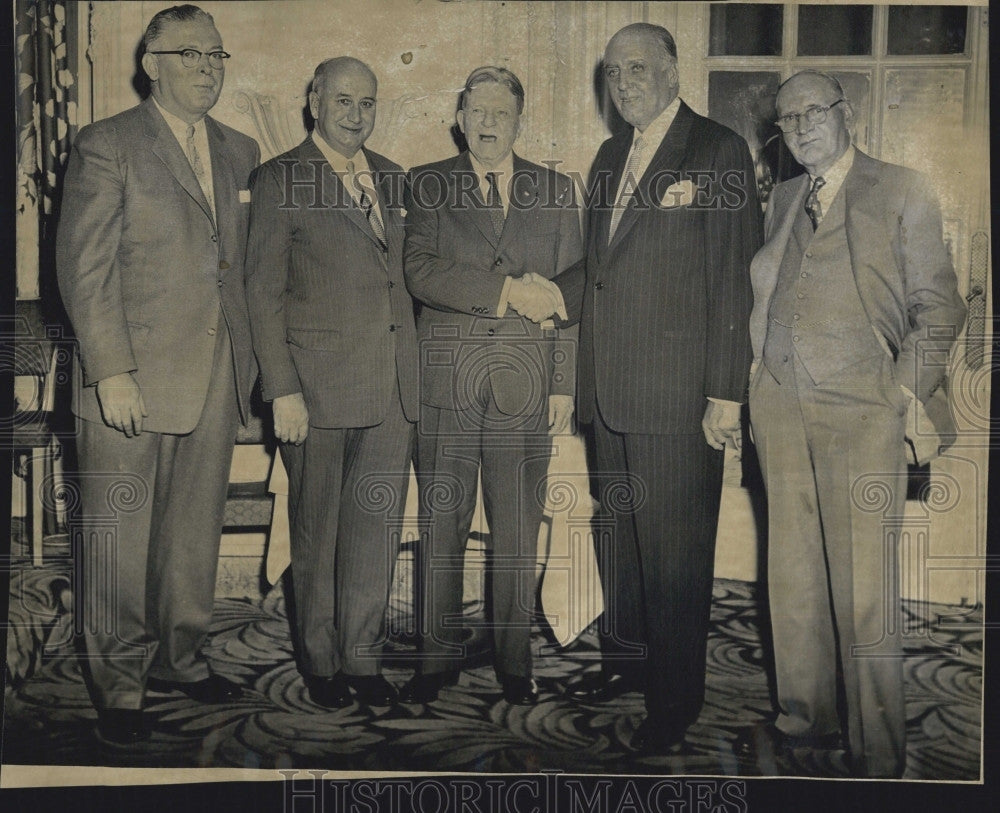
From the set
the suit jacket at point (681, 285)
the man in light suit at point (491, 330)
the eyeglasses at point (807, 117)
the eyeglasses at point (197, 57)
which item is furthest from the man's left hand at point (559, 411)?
the eyeglasses at point (197, 57)

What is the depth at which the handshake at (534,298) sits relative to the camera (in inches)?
162

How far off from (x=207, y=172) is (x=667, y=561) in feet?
6.42

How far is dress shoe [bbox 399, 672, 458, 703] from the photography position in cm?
421

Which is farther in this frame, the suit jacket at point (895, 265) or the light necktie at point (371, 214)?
the light necktie at point (371, 214)

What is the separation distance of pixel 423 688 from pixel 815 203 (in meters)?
2.02

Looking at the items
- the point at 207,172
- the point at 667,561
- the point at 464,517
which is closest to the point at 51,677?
the point at 464,517

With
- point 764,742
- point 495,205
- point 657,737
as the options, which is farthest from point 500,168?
point 764,742

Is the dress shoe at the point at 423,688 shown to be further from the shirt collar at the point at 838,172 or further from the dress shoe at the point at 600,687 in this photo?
the shirt collar at the point at 838,172

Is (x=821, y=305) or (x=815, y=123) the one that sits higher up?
→ (x=815, y=123)

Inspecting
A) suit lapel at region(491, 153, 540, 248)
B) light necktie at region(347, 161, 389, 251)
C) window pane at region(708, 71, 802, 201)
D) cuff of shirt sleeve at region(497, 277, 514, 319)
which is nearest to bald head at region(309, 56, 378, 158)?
light necktie at region(347, 161, 389, 251)

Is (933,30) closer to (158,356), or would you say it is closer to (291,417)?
(291,417)

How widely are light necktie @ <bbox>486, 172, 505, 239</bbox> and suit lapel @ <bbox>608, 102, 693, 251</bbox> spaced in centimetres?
37

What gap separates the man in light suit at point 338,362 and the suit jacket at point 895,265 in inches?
47.3

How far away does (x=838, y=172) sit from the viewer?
13.2ft
